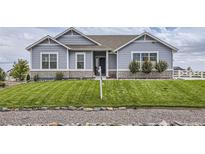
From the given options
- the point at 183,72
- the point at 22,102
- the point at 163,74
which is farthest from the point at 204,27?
the point at 22,102

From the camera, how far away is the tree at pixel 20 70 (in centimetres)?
953

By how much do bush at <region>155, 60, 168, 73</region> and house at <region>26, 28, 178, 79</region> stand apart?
173 mm

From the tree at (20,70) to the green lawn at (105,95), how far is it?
318mm

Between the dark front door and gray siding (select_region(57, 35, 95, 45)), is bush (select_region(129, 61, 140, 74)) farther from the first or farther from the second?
gray siding (select_region(57, 35, 95, 45))

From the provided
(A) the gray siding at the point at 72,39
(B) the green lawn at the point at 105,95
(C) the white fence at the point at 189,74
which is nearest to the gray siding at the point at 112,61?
(A) the gray siding at the point at 72,39

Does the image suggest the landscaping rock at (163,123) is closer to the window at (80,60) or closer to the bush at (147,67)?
the bush at (147,67)

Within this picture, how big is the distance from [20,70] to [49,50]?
3703mm

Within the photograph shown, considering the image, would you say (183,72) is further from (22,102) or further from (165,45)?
(22,102)

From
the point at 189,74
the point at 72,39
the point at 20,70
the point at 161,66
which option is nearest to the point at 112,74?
the point at 161,66

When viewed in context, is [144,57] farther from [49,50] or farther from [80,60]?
[49,50]

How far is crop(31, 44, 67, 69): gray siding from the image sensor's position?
12375mm

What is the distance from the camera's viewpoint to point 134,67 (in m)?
13.1

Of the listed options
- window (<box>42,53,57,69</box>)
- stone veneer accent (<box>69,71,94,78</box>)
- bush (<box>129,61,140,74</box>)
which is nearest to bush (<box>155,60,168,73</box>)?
bush (<box>129,61,140,74</box>)
